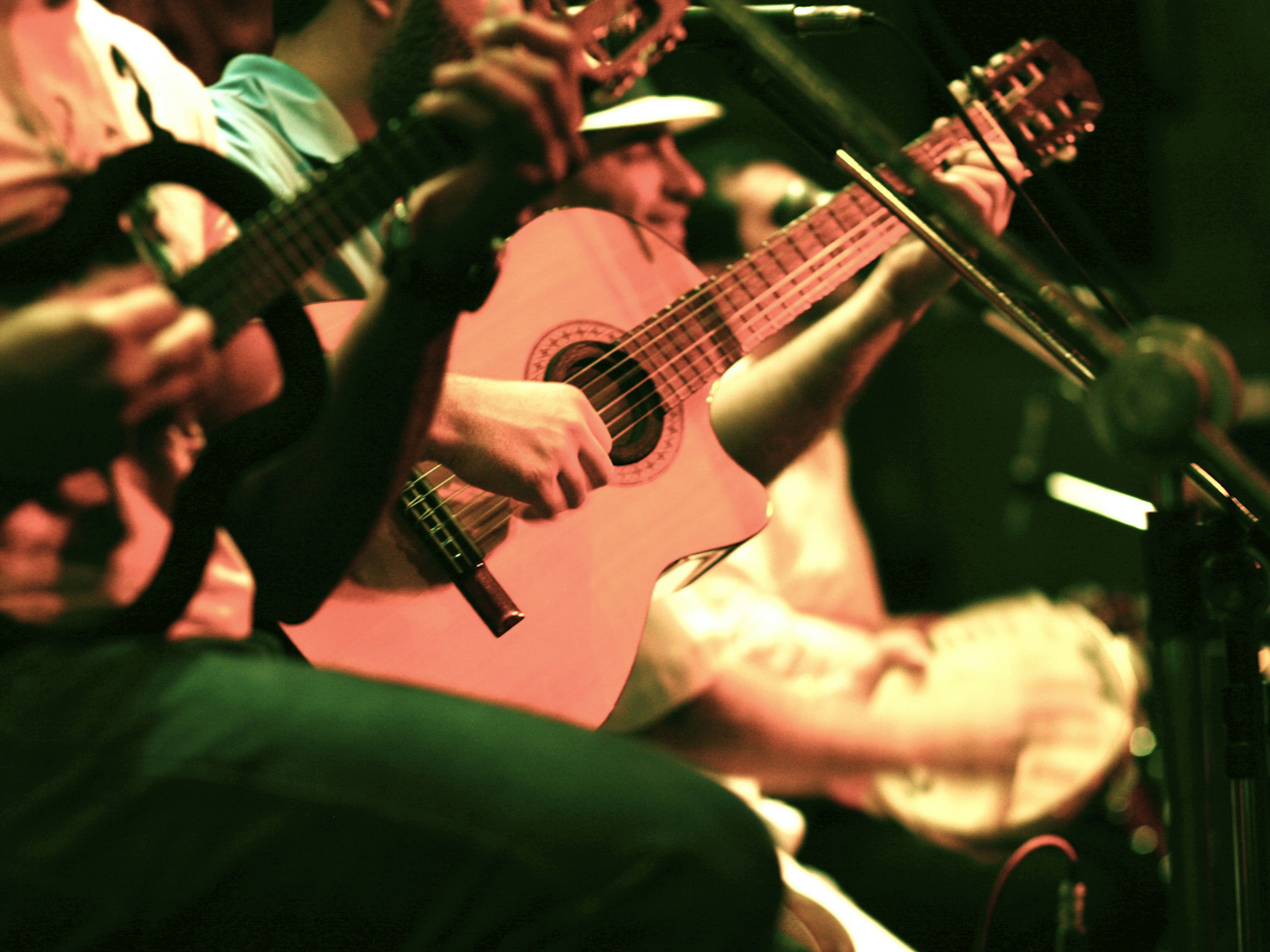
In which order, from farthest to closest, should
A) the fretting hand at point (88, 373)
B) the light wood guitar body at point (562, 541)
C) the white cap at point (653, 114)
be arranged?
the white cap at point (653, 114) < the light wood guitar body at point (562, 541) < the fretting hand at point (88, 373)

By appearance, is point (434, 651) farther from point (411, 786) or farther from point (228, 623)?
point (411, 786)

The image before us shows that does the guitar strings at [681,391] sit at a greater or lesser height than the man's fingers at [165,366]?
lesser

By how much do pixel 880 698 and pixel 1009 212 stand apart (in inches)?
45.7

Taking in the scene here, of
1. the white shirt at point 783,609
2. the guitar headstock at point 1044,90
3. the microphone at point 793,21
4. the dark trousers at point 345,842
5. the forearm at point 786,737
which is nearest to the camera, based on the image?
the dark trousers at point 345,842

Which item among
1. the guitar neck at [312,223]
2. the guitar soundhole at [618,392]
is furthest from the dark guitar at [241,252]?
the guitar soundhole at [618,392]

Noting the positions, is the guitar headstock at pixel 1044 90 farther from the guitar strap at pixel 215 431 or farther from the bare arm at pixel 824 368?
the guitar strap at pixel 215 431

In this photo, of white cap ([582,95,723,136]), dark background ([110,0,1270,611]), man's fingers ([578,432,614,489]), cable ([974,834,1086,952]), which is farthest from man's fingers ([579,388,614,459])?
dark background ([110,0,1270,611])

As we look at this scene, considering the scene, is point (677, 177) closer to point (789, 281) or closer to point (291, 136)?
point (789, 281)

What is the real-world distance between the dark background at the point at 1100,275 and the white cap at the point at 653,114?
1.59m

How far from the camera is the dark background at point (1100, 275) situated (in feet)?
13.8

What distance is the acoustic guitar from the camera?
1.42 metres

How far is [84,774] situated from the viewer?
75 cm

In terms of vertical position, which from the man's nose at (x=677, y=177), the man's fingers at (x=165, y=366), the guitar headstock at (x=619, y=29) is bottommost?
the man's nose at (x=677, y=177)

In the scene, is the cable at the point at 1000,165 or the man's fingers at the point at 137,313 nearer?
the man's fingers at the point at 137,313
